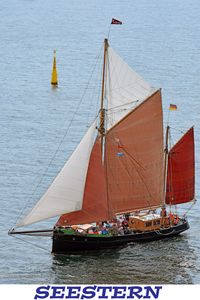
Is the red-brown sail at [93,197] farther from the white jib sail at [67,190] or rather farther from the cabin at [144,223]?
the cabin at [144,223]

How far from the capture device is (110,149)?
77.2m

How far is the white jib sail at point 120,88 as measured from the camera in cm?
7650

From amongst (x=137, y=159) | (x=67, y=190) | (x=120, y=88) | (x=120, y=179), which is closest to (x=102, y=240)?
(x=67, y=190)

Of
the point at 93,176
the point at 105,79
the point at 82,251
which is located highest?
the point at 105,79

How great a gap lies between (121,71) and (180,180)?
10.1 metres

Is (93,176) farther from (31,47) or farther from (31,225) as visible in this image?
(31,47)

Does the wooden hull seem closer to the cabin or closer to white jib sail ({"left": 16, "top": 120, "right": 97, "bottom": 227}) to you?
the cabin

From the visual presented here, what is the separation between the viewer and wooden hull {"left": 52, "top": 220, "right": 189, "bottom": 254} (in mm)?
73750

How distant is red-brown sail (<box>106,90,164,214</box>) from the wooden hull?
2401mm

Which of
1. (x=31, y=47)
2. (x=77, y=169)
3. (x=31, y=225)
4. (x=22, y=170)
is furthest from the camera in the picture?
(x=31, y=47)

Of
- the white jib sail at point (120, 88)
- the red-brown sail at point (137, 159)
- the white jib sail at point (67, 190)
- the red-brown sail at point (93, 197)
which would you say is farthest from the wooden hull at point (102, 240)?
the white jib sail at point (120, 88)

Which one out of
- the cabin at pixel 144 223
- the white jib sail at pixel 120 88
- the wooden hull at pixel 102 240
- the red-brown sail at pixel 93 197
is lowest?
the wooden hull at pixel 102 240

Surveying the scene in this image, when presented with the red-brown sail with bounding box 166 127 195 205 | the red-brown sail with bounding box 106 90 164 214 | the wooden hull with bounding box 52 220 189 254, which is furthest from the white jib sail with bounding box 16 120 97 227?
the red-brown sail with bounding box 166 127 195 205

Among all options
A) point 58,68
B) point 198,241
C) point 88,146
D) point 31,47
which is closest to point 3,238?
point 88,146
